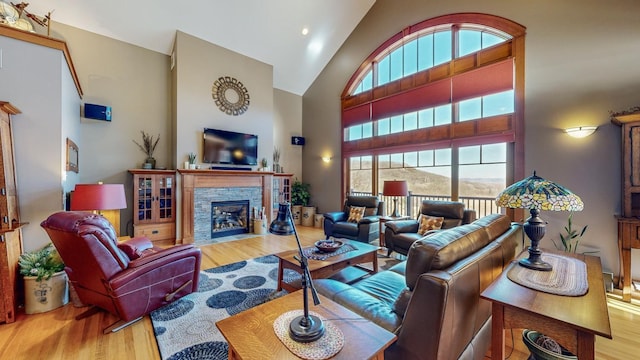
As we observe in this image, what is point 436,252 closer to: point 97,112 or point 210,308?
point 210,308

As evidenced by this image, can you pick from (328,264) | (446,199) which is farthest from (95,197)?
(446,199)

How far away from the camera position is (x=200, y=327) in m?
2.10

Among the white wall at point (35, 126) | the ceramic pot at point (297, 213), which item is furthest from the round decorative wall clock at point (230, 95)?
the ceramic pot at point (297, 213)

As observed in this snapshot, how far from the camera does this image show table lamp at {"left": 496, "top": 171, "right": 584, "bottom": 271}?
1.43 meters

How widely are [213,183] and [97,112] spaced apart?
7.33 feet

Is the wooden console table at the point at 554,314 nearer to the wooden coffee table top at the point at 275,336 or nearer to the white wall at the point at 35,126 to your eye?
the wooden coffee table top at the point at 275,336

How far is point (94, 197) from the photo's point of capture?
2.73 metres

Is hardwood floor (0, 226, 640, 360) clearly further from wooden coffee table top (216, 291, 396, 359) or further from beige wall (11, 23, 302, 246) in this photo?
beige wall (11, 23, 302, 246)

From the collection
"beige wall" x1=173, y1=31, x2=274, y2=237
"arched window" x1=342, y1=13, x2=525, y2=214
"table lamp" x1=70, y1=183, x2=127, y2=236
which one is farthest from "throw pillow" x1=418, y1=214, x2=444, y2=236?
"table lamp" x1=70, y1=183, x2=127, y2=236

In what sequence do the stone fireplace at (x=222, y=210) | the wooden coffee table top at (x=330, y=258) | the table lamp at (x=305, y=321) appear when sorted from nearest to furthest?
the table lamp at (x=305, y=321), the wooden coffee table top at (x=330, y=258), the stone fireplace at (x=222, y=210)

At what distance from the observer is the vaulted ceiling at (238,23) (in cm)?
416

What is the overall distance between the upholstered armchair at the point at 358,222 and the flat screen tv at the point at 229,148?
2.32 metres

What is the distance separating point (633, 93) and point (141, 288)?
552 cm

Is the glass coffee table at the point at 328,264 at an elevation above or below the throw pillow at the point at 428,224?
below
